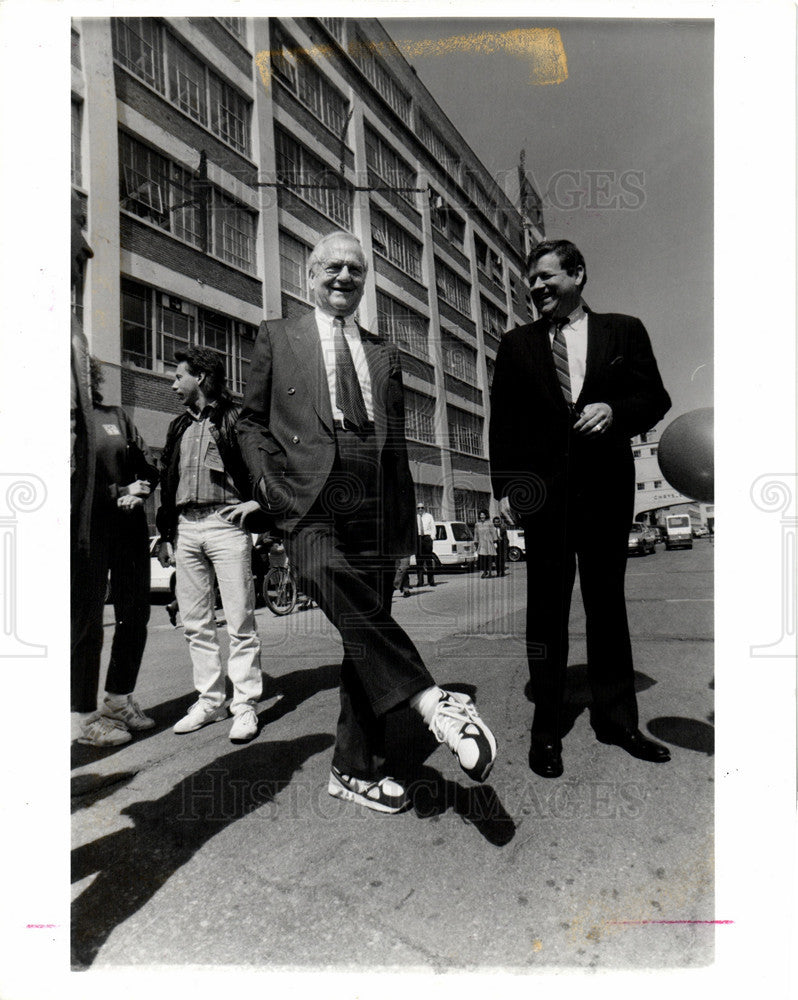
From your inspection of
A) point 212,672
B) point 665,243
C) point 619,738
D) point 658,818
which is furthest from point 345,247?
point 658,818

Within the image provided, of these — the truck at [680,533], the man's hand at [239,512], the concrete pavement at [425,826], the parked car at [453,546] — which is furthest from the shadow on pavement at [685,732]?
the man's hand at [239,512]

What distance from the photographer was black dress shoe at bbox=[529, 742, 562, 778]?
221cm

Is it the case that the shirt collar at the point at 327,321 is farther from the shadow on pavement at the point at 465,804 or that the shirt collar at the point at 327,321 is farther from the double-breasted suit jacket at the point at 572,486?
the shadow on pavement at the point at 465,804

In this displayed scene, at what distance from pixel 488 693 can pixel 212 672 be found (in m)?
0.99

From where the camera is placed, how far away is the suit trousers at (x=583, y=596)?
2.30m

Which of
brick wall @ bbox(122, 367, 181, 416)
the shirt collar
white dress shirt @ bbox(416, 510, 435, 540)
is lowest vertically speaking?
white dress shirt @ bbox(416, 510, 435, 540)

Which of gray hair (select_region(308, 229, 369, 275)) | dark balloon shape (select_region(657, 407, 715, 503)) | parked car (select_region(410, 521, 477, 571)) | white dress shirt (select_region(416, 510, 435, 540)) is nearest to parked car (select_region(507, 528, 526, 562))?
parked car (select_region(410, 521, 477, 571))

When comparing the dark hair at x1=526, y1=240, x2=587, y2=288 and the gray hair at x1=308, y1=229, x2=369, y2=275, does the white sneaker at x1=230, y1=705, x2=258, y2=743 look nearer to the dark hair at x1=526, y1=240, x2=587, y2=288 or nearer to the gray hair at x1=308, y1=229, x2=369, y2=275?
the gray hair at x1=308, y1=229, x2=369, y2=275

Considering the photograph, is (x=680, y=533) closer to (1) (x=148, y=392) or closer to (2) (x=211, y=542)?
(2) (x=211, y=542)

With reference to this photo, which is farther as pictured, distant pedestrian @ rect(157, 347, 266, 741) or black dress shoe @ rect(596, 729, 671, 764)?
distant pedestrian @ rect(157, 347, 266, 741)

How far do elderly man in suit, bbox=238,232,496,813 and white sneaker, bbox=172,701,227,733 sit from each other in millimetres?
492

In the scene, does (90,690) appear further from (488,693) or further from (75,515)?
(488,693)

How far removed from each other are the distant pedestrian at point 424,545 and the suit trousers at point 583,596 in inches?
13.6

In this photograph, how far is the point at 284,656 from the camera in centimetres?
235
